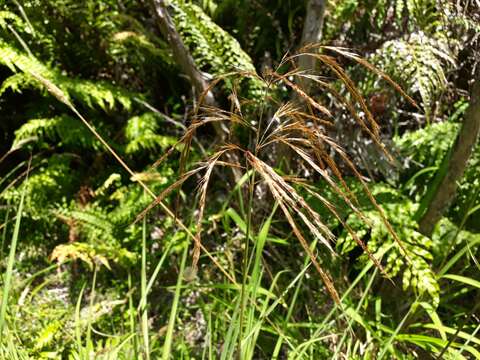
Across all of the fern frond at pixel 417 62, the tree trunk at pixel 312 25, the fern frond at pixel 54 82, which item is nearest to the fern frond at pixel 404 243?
the fern frond at pixel 417 62

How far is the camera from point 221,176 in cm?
225

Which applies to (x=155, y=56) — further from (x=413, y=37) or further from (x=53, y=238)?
(x=413, y=37)

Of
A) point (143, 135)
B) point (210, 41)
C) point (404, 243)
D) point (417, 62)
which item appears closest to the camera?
point (404, 243)

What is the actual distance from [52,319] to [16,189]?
71 cm

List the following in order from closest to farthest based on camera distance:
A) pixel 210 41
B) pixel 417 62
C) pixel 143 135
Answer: pixel 417 62 → pixel 210 41 → pixel 143 135

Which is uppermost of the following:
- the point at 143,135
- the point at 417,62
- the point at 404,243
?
the point at 417,62

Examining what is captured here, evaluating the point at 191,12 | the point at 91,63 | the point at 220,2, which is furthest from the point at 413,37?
the point at 91,63

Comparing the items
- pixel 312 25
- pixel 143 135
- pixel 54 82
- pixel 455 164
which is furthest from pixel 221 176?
pixel 455 164

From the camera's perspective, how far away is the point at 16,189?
2332 millimetres

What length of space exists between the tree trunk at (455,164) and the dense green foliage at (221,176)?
5 centimetres

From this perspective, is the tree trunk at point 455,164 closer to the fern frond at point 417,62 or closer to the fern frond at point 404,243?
the fern frond at point 404,243

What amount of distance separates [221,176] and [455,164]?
95cm

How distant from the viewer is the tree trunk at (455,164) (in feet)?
5.30

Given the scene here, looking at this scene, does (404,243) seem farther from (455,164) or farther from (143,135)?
(143,135)
